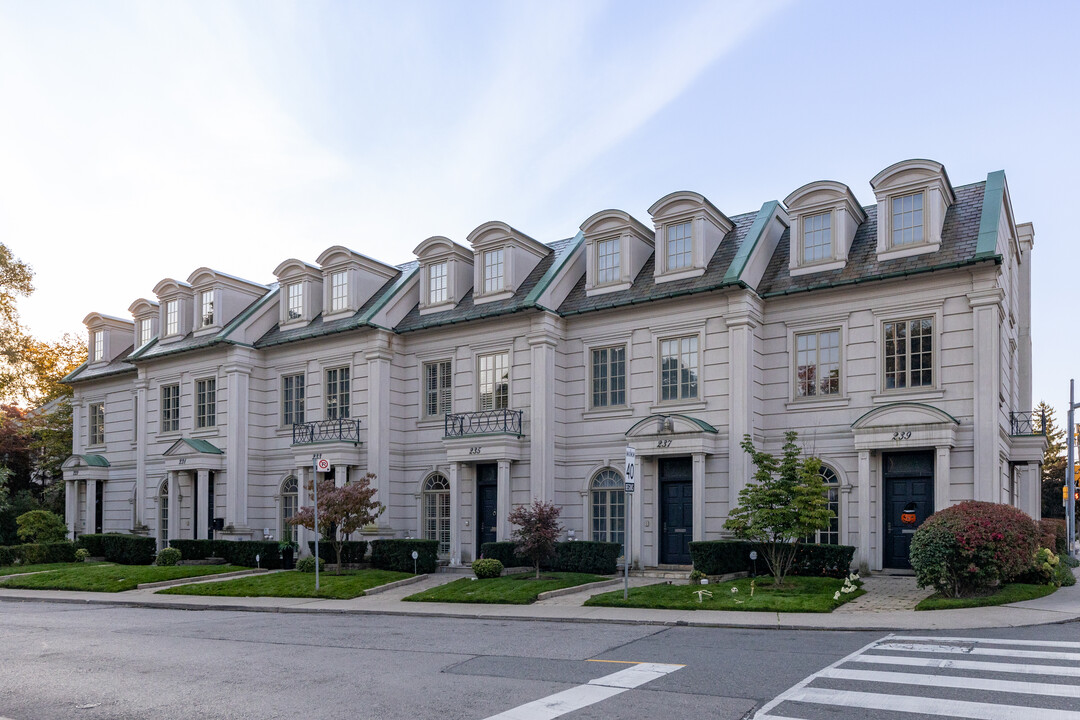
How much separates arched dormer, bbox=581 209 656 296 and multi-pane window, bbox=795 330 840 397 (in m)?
5.34

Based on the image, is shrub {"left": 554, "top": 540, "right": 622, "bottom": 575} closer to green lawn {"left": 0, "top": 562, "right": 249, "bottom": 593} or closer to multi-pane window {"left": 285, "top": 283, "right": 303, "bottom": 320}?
green lawn {"left": 0, "top": 562, "right": 249, "bottom": 593}

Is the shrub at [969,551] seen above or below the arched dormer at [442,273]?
below

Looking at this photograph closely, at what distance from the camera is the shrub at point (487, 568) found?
2347 cm

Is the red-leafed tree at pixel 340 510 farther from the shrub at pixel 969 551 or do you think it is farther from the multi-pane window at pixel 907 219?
the multi-pane window at pixel 907 219

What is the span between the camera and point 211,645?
14.3m

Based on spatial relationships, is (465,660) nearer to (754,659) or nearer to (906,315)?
(754,659)

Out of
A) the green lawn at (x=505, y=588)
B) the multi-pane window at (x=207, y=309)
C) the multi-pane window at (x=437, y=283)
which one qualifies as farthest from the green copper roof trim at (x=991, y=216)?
the multi-pane window at (x=207, y=309)

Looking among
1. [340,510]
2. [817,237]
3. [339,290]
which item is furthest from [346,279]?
[817,237]

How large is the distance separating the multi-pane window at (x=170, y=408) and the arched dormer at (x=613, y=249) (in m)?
17.8

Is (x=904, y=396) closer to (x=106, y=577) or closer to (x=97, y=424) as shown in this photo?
(x=106, y=577)

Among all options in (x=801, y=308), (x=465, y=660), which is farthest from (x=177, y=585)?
(x=801, y=308)

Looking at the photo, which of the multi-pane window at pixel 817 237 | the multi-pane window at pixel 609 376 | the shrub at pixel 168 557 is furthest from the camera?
the shrub at pixel 168 557

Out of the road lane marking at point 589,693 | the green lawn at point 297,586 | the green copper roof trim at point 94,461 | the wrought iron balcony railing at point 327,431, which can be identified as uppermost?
the wrought iron balcony railing at point 327,431

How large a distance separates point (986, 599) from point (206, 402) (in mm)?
27243
